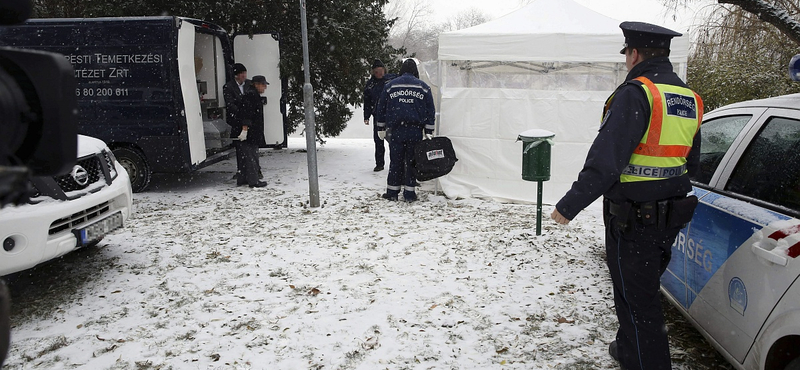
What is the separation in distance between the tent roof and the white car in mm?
4609

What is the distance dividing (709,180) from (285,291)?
3173 millimetres

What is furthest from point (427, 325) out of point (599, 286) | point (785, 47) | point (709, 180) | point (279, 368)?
point (785, 47)

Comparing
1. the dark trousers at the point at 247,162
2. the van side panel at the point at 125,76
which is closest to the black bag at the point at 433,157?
the dark trousers at the point at 247,162

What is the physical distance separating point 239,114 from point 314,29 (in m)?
2.68

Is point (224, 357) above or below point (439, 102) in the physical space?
below

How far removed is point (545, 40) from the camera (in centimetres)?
735

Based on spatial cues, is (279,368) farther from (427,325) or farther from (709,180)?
(709,180)

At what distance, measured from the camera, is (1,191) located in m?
1.09

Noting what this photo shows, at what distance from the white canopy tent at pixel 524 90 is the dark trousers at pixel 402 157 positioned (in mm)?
701

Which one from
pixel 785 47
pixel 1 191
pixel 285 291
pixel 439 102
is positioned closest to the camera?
pixel 1 191

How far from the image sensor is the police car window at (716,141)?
3.20 m

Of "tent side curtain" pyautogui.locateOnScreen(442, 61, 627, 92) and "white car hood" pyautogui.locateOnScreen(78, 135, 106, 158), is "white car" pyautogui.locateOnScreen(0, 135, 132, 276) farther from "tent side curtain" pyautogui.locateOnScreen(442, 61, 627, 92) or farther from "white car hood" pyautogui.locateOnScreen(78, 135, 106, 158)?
"tent side curtain" pyautogui.locateOnScreen(442, 61, 627, 92)

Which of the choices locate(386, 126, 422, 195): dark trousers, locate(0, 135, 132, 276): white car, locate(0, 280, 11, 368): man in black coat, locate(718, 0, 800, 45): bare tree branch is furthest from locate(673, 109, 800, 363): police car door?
locate(386, 126, 422, 195): dark trousers

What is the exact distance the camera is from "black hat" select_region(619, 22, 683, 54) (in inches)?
111
